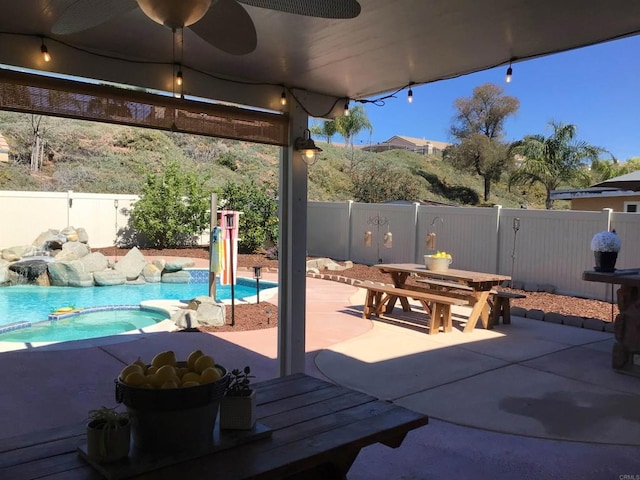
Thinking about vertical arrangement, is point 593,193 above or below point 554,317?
above

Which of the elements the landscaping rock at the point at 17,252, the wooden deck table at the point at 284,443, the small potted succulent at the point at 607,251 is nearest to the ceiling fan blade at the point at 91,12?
the wooden deck table at the point at 284,443

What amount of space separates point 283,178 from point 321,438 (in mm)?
2534

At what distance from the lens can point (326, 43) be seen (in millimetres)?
2994

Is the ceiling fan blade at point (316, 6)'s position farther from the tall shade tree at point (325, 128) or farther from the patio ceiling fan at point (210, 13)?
the tall shade tree at point (325, 128)

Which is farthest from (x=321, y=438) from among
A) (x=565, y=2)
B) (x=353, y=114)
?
(x=353, y=114)

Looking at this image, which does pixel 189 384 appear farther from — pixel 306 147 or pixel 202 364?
pixel 306 147

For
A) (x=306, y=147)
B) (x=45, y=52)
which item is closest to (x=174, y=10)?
(x=45, y=52)

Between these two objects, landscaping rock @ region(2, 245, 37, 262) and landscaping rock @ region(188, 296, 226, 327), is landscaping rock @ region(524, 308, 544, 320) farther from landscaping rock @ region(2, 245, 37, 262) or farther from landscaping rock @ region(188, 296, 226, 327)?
landscaping rock @ region(2, 245, 37, 262)

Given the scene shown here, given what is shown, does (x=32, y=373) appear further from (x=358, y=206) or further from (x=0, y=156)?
(x=358, y=206)

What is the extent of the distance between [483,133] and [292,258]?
95.4ft

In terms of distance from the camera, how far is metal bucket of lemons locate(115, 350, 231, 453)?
160 centimetres

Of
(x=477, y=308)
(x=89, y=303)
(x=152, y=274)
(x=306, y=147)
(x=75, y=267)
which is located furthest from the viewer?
(x=152, y=274)

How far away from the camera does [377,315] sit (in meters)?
7.36

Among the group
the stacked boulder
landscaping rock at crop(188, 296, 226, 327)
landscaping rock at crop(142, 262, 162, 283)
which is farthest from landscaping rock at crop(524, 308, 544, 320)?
landscaping rock at crop(142, 262, 162, 283)
